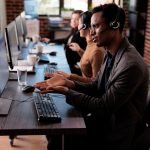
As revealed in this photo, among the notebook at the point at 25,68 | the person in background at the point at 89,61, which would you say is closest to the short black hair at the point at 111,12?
the person in background at the point at 89,61

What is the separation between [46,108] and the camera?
1707mm

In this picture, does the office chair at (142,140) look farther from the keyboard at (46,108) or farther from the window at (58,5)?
the window at (58,5)

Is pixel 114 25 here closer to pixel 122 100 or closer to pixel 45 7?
pixel 122 100

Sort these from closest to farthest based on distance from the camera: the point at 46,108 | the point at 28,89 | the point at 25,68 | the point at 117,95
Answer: the point at 117,95 → the point at 46,108 → the point at 28,89 → the point at 25,68

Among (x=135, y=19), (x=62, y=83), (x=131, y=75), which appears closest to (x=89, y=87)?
(x=62, y=83)

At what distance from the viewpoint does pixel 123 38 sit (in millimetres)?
1791

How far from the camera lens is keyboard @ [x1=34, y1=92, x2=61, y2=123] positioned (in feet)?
5.12

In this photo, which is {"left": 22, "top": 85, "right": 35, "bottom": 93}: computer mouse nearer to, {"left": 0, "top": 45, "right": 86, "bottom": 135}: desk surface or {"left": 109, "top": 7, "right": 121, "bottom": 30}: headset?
{"left": 0, "top": 45, "right": 86, "bottom": 135}: desk surface

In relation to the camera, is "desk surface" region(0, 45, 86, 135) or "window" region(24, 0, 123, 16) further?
"window" region(24, 0, 123, 16)

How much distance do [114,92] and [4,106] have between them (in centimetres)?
65

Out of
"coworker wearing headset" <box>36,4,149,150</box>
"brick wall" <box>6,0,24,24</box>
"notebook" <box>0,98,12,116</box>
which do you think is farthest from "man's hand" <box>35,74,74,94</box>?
"brick wall" <box>6,0,24,24</box>

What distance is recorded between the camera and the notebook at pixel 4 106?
1682 mm

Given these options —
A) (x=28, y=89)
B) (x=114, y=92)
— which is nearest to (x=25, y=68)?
(x=28, y=89)

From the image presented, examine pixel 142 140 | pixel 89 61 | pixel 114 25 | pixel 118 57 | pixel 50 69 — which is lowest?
pixel 142 140
